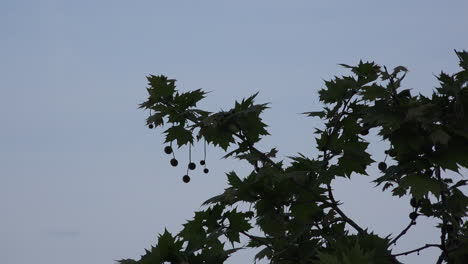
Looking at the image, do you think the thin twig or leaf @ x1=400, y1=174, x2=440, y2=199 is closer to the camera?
leaf @ x1=400, y1=174, x2=440, y2=199

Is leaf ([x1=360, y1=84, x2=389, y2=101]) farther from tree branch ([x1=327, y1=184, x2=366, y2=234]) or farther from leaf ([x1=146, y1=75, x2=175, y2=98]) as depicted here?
leaf ([x1=146, y1=75, x2=175, y2=98])

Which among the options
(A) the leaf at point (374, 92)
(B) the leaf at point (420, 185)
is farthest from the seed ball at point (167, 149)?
(B) the leaf at point (420, 185)

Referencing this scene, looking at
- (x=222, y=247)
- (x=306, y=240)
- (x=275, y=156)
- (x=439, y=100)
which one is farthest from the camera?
(x=275, y=156)

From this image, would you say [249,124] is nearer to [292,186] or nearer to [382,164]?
[292,186]

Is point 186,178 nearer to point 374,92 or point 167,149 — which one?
point 167,149

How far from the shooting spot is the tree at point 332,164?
593 cm

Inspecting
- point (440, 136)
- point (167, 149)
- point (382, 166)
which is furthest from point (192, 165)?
point (440, 136)

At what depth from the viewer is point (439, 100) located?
611 centimetres

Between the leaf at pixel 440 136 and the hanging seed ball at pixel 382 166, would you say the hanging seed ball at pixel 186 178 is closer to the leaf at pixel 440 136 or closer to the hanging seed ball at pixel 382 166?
the hanging seed ball at pixel 382 166

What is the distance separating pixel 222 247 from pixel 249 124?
5.99ft

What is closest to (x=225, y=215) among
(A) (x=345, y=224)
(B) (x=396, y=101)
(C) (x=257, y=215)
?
(C) (x=257, y=215)

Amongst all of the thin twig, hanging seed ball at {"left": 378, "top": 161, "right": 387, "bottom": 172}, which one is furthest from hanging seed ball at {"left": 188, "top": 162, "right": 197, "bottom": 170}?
the thin twig

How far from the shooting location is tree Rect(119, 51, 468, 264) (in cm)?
593

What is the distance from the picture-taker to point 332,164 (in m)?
6.72
